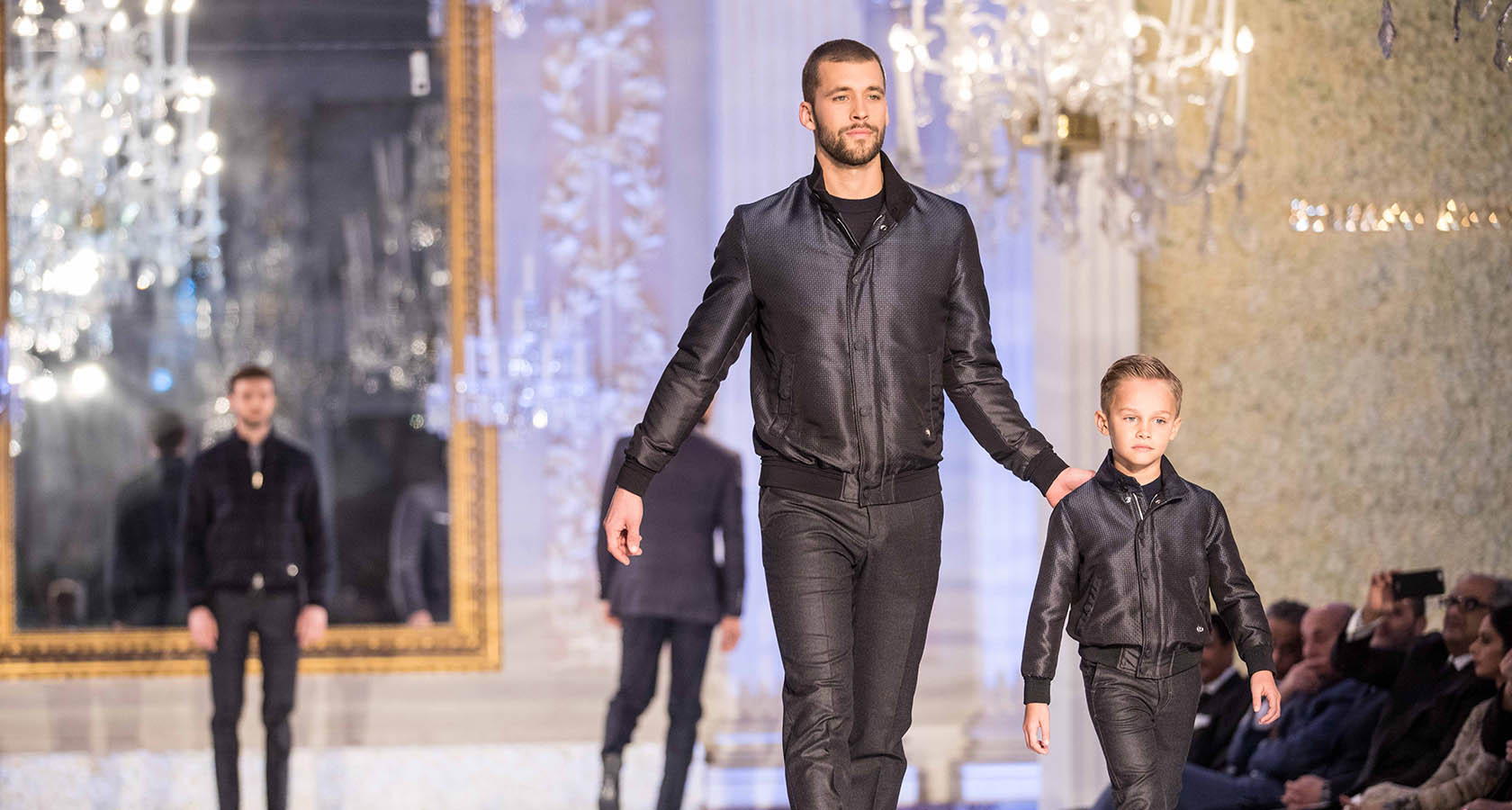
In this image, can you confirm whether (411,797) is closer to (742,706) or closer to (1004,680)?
(742,706)

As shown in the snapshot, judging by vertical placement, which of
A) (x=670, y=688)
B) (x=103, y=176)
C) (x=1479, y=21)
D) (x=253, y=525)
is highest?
(x=1479, y=21)

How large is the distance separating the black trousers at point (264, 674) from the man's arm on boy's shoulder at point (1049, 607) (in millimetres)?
3364

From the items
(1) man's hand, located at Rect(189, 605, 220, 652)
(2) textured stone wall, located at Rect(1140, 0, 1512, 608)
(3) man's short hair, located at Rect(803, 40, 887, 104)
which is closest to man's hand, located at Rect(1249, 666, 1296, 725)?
(3) man's short hair, located at Rect(803, 40, 887, 104)

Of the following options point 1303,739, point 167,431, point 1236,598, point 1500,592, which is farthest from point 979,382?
point 167,431

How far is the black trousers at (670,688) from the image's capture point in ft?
18.8

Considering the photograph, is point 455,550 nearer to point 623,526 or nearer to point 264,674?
point 264,674

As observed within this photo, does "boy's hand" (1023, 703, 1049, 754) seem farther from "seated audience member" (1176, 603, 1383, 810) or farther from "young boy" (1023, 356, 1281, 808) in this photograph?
"seated audience member" (1176, 603, 1383, 810)

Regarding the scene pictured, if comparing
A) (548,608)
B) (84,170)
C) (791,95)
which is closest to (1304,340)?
(791,95)

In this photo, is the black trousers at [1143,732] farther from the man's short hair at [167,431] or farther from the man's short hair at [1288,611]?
the man's short hair at [167,431]

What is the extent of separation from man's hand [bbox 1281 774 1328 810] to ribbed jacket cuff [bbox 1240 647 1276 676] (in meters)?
2.03

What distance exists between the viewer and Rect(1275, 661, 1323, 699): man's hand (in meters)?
5.12

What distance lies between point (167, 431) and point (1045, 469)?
4.77 metres

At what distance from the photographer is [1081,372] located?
625 cm

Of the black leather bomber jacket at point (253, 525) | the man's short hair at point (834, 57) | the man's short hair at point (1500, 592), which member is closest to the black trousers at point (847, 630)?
the man's short hair at point (834, 57)
